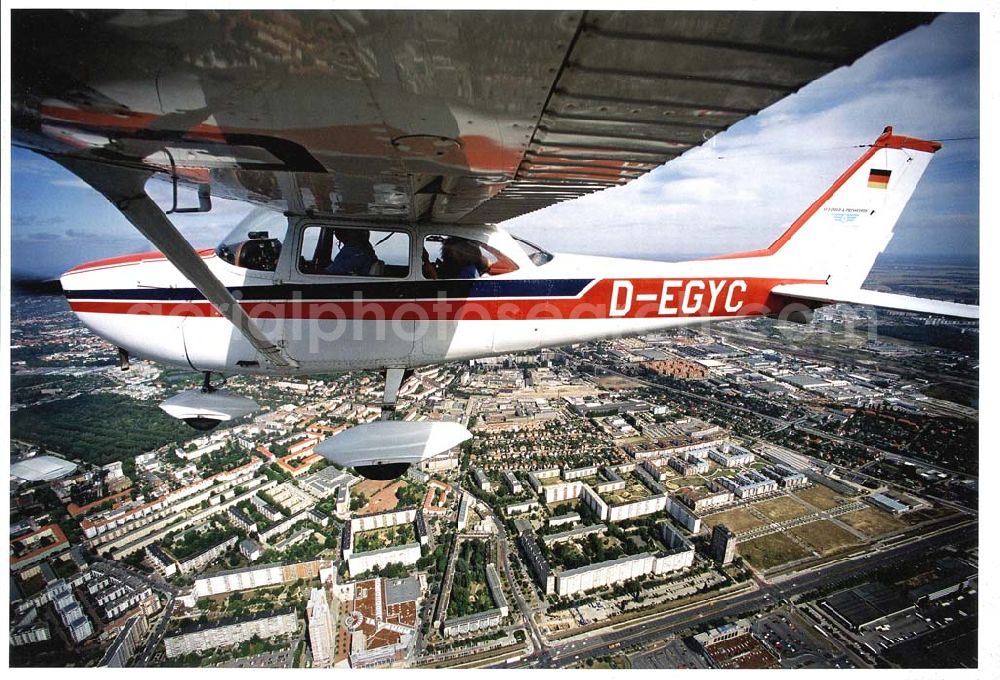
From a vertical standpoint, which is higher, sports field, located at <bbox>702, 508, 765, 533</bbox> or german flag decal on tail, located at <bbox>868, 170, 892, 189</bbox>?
german flag decal on tail, located at <bbox>868, 170, 892, 189</bbox>

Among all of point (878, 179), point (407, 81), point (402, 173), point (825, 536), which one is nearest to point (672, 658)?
point (825, 536)

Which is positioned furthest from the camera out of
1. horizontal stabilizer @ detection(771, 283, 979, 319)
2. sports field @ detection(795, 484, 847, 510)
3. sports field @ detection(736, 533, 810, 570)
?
sports field @ detection(795, 484, 847, 510)

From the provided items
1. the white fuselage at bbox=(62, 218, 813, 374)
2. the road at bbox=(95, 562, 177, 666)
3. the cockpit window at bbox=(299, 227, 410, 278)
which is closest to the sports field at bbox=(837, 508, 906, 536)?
the white fuselage at bbox=(62, 218, 813, 374)

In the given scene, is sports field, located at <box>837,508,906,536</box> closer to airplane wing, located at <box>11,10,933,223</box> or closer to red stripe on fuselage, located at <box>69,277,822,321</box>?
red stripe on fuselage, located at <box>69,277,822,321</box>

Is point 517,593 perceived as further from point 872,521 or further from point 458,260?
point 872,521

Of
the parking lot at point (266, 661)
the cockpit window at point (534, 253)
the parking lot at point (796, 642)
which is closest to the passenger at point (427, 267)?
the cockpit window at point (534, 253)

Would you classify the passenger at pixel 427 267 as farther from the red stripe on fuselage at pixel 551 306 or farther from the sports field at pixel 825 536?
the sports field at pixel 825 536

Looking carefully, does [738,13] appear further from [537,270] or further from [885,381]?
[885,381]

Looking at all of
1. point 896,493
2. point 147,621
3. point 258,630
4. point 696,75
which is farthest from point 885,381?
point 147,621
